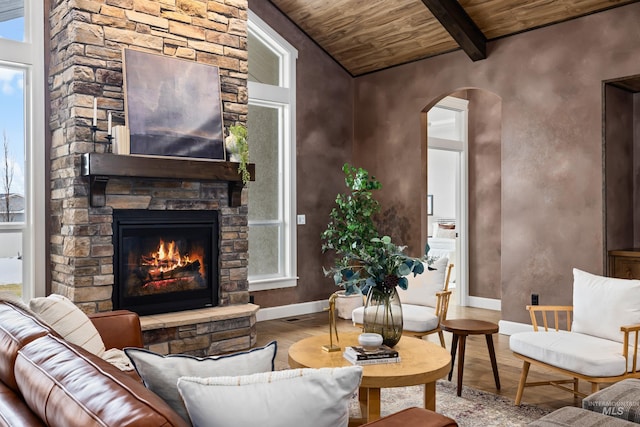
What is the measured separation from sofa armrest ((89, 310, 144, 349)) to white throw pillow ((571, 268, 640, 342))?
267 centimetres

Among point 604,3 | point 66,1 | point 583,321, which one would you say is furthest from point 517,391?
point 66,1

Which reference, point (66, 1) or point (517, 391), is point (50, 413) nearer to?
point (517, 391)

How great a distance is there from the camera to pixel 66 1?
4297 mm

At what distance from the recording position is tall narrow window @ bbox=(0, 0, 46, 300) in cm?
451

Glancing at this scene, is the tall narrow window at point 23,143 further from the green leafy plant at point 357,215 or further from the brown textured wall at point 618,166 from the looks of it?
the brown textured wall at point 618,166

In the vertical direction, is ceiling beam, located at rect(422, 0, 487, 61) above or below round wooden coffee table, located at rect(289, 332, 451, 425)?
above

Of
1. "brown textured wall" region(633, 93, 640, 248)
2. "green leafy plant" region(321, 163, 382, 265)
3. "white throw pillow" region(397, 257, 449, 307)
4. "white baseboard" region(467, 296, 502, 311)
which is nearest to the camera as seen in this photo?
"white throw pillow" region(397, 257, 449, 307)

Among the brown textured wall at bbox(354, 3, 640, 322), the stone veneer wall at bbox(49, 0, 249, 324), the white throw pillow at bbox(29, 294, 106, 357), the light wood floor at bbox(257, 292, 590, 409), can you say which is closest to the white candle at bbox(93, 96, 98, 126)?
the stone veneer wall at bbox(49, 0, 249, 324)

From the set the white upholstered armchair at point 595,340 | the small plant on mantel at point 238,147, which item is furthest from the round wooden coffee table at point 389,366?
the small plant on mantel at point 238,147

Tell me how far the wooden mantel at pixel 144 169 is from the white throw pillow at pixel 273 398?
3.14 meters

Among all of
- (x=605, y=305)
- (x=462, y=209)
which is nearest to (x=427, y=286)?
(x=605, y=305)

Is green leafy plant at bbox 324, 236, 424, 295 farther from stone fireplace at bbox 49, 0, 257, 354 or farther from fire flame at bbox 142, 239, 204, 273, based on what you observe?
fire flame at bbox 142, 239, 204, 273

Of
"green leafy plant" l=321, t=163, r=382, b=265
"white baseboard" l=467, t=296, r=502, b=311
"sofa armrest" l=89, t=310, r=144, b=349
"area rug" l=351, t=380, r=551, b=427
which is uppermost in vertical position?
"green leafy plant" l=321, t=163, r=382, b=265

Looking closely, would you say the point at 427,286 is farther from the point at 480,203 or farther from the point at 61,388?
the point at 61,388
